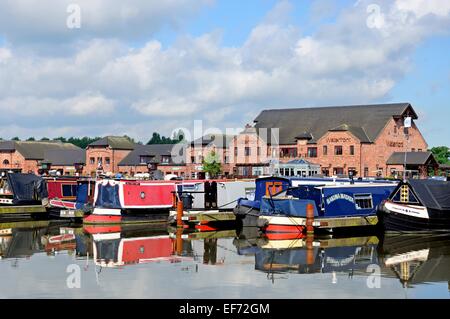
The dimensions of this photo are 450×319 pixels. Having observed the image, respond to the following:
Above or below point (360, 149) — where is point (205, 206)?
below

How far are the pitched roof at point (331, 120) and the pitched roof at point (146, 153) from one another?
12951 mm

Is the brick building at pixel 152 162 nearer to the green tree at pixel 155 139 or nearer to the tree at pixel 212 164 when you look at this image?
the tree at pixel 212 164

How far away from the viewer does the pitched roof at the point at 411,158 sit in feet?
228

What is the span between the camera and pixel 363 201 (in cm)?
3397

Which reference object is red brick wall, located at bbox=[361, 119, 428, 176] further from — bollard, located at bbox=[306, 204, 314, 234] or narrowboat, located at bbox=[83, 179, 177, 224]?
bollard, located at bbox=[306, 204, 314, 234]

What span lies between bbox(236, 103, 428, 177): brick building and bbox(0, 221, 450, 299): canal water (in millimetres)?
37834

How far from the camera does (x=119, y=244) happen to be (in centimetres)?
2942

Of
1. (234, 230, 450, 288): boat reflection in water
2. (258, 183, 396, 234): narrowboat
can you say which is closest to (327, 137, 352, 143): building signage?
(258, 183, 396, 234): narrowboat

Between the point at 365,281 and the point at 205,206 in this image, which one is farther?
the point at 205,206

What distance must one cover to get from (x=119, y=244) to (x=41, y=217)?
49.8 feet

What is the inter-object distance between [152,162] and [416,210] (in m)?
56.6

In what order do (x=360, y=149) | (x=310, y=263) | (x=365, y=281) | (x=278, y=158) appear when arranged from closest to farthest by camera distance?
(x=365, y=281) < (x=310, y=263) < (x=360, y=149) < (x=278, y=158)
